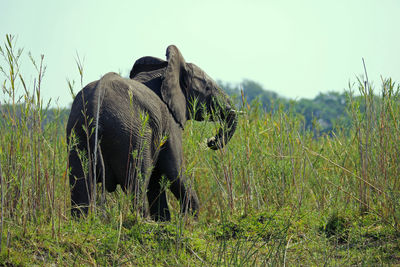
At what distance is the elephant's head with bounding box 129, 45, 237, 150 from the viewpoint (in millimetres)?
5133

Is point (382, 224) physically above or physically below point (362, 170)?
below

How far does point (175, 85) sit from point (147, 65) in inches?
17.7

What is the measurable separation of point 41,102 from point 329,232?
275cm

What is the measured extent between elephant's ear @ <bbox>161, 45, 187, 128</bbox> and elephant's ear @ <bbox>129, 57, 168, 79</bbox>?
0.43ft

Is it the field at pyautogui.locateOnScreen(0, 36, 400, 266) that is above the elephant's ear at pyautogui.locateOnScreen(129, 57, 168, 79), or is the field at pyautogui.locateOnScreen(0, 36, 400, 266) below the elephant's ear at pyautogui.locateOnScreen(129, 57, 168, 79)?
below

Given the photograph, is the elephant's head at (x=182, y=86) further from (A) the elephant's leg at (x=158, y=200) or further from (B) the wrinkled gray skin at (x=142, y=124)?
(A) the elephant's leg at (x=158, y=200)

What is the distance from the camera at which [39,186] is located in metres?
3.64

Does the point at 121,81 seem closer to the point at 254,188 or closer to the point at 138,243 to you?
the point at 138,243

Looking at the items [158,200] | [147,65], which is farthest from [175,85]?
[158,200]

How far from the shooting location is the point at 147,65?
18.0 feet

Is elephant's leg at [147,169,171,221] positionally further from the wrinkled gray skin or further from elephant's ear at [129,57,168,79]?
elephant's ear at [129,57,168,79]

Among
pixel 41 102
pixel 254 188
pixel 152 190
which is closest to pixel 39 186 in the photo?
pixel 41 102

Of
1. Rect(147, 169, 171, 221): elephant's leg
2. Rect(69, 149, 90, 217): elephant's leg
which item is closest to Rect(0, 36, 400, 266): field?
Rect(69, 149, 90, 217): elephant's leg

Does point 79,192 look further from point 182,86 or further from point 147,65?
point 182,86
